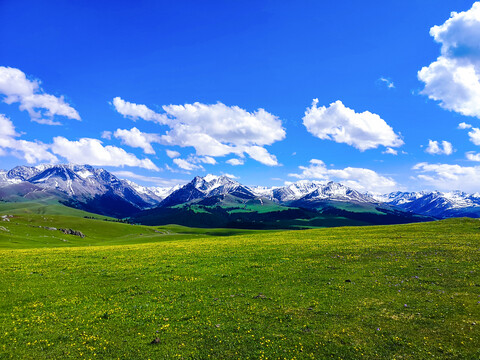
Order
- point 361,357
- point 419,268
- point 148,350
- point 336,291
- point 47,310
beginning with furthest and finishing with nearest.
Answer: point 419,268, point 336,291, point 47,310, point 148,350, point 361,357

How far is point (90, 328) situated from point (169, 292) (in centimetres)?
757

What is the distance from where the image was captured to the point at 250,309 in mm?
19250

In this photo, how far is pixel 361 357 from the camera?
13.4 meters

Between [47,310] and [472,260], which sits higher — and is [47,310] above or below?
below

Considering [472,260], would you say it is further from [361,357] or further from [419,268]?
[361,357]

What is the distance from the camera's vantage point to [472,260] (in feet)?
97.1

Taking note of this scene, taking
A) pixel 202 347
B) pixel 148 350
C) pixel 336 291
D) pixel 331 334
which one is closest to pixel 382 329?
pixel 331 334

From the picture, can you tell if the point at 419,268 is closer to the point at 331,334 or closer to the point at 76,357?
the point at 331,334

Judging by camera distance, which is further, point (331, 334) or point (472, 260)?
point (472, 260)

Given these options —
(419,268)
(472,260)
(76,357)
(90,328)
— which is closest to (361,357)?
(76,357)

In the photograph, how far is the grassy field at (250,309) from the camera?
14.3 metres

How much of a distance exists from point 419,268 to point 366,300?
1258 cm

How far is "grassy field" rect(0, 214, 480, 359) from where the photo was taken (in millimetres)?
→ 14320

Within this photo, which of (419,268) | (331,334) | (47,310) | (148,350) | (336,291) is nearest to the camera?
(148,350)
